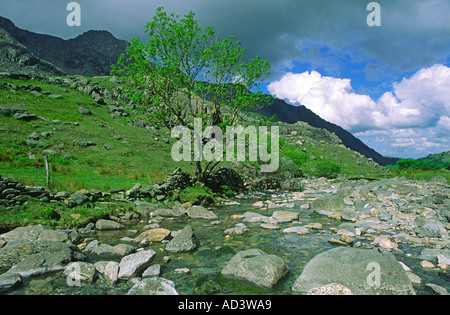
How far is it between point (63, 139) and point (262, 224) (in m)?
36.4

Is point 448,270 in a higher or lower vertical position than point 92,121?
lower

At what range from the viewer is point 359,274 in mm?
5855

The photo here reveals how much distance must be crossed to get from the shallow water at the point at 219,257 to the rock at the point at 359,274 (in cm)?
57

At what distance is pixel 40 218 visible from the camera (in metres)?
10.7

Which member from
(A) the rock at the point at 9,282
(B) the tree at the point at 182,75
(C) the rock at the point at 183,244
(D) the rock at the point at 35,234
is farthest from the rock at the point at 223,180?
(A) the rock at the point at 9,282

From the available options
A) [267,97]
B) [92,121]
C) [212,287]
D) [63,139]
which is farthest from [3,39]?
[212,287]

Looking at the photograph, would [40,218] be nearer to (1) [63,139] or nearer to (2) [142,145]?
(1) [63,139]

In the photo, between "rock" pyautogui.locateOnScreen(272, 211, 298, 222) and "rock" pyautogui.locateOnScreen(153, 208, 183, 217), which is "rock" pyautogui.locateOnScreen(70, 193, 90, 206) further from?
"rock" pyautogui.locateOnScreen(272, 211, 298, 222)

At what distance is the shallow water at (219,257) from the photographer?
6.09 meters

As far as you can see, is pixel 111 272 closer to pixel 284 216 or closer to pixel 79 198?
pixel 79 198

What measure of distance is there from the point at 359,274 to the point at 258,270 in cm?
247

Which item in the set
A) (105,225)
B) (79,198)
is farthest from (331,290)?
(79,198)

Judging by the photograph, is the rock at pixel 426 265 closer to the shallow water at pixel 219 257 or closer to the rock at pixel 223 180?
the shallow water at pixel 219 257

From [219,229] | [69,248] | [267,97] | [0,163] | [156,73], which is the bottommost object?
[219,229]
